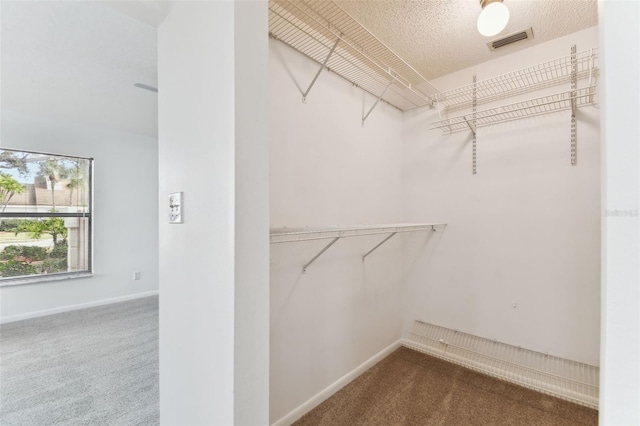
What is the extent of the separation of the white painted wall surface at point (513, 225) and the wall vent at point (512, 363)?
0.22ft

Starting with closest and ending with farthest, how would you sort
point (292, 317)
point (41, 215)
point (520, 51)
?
1. point (292, 317)
2. point (520, 51)
3. point (41, 215)

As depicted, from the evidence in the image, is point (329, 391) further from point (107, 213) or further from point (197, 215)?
point (107, 213)

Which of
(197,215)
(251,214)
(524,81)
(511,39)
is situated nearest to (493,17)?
(511,39)

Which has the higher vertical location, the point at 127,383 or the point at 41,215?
the point at 41,215

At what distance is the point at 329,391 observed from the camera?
187 cm

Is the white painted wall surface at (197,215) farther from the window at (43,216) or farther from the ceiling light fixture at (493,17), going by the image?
the window at (43,216)

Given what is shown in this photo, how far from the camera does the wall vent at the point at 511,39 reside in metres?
1.88

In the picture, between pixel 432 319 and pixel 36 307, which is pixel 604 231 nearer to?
pixel 432 319

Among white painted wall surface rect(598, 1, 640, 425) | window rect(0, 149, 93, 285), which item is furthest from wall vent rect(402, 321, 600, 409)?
window rect(0, 149, 93, 285)

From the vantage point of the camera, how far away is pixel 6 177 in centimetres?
335

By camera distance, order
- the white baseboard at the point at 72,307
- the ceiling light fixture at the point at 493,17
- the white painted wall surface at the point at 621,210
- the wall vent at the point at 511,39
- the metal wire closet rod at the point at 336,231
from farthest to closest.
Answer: the white baseboard at the point at 72,307
the wall vent at the point at 511,39
the ceiling light fixture at the point at 493,17
the metal wire closet rod at the point at 336,231
the white painted wall surface at the point at 621,210

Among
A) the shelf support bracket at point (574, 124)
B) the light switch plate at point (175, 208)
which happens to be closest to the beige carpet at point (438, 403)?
the light switch plate at point (175, 208)

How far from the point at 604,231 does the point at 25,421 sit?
2.88m

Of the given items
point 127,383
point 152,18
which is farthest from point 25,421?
point 152,18
